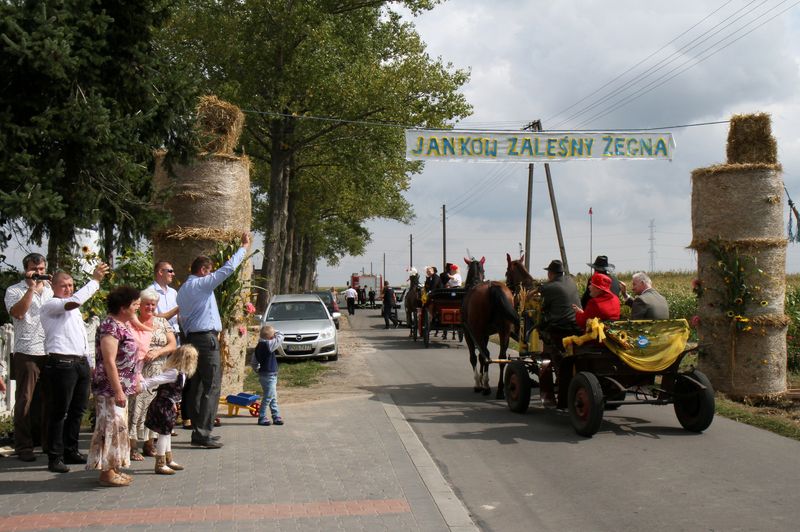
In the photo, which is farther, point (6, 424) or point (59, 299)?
Answer: point (6, 424)

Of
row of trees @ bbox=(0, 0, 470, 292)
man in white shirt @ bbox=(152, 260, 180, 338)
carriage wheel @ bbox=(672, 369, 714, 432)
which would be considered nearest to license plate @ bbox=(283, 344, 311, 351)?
row of trees @ bbox=(0, 0, 470, 292)

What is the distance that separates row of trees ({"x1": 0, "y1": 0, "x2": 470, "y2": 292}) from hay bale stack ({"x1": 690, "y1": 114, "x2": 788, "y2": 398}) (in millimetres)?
7549

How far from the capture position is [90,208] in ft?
29.1

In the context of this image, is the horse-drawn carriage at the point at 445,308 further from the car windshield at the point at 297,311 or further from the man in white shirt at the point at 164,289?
the man in white shirt at the point at 164,289

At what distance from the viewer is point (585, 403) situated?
8.74 m

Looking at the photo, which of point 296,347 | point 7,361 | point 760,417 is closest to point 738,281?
point 760,417

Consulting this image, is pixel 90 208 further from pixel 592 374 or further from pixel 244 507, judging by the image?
pixel 592 374

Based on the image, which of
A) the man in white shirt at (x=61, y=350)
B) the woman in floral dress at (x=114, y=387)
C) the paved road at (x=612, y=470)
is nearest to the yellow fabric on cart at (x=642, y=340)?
the paved road at (x=612, y=470)

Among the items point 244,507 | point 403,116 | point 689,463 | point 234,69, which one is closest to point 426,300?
point 403,116

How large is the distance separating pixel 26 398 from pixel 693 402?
7.04 meters

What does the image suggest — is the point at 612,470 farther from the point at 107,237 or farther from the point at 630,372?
the point at 107,237

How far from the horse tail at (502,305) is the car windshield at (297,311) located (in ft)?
27.3

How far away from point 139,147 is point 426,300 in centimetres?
1314

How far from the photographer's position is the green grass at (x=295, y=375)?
558 inches
